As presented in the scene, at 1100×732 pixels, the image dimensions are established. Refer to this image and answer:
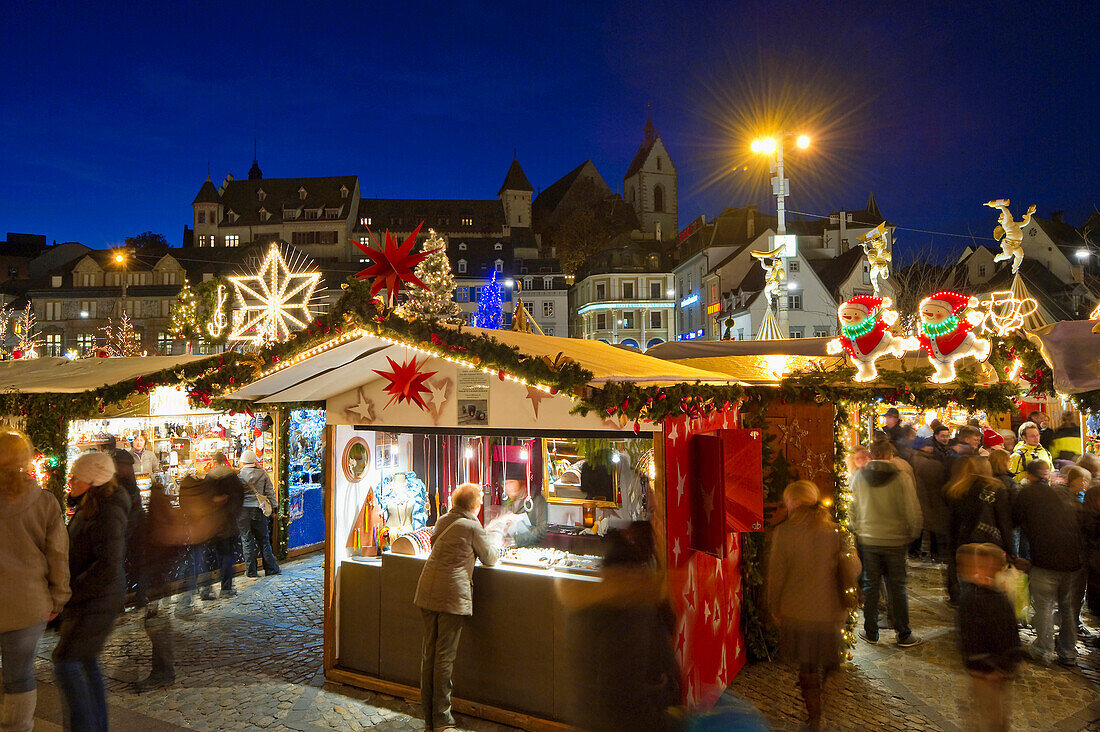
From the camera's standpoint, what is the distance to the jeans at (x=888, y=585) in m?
6.75

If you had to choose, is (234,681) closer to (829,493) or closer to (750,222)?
(829,493)

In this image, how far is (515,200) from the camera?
232 ft

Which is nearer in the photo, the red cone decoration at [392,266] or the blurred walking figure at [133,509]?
the red cone decoration at [392,266]

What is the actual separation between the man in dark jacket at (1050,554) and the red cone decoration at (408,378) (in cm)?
531

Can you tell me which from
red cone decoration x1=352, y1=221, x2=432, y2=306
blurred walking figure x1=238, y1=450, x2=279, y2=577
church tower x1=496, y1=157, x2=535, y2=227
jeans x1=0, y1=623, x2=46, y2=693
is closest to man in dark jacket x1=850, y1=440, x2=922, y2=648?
red cone decoration x1=352, y1=221, x2=432, y2=306

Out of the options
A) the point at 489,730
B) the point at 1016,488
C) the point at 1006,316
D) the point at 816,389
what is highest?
the point at 1006,316

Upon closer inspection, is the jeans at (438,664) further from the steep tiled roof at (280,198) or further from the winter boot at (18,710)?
the steep tiled roof at (280,198)

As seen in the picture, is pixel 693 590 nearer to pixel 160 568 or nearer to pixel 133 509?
pixel 160 568

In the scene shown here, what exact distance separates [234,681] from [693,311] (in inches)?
1788

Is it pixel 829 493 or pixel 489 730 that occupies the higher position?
pixel 829 493

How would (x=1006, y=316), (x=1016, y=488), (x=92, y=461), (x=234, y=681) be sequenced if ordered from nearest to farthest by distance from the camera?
1. (x=92, y=461)
2. (x=234, y=681)
3. (x=1016, y=488)
4. (x=1006, y=316)

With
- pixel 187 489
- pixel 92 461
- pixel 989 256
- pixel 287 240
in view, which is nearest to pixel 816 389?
pixel 92 461

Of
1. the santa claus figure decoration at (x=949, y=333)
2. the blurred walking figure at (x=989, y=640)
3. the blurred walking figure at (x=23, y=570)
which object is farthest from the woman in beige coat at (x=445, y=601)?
the santa claus figure decoration at (x=949, y=333)

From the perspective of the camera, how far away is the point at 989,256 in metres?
37.8
